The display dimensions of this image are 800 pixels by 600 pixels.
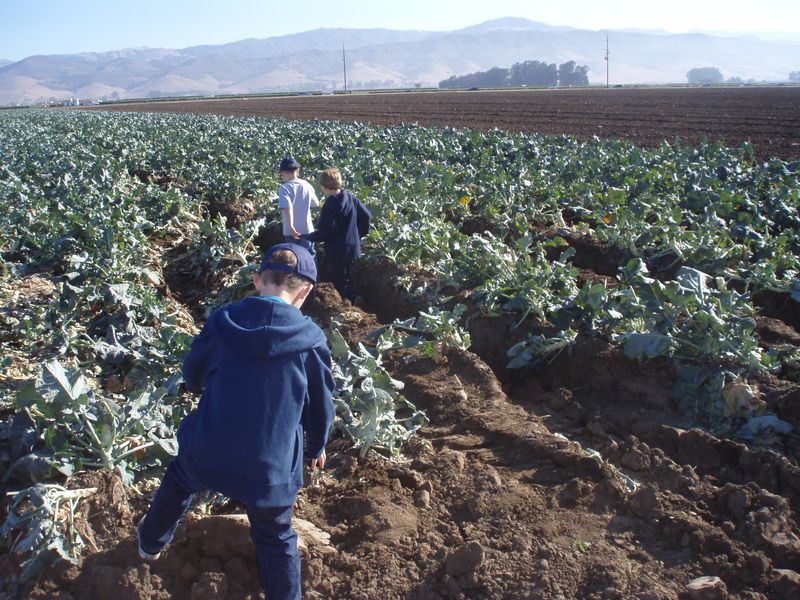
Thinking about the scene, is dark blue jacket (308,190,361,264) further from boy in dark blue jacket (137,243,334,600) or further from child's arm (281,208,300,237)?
boy in dark blue jacket (137,243,334,600)

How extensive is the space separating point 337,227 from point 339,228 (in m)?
0.03

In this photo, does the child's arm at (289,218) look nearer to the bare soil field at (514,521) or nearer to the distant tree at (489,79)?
the bare soil field at (514,521)

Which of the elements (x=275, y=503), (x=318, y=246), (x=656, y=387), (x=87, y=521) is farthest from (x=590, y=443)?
(x=318, y=246)

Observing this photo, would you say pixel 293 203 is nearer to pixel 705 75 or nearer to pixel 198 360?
pixel 198 360

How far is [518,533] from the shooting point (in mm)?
3273

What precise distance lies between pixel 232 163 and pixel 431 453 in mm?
11136

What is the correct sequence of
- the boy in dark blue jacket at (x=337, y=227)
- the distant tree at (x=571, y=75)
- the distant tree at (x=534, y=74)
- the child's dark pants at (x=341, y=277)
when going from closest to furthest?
the boy in dark blue jacket at (x=337, y=227) → the child's dark pants at (x=341, y=277) → the distant tree at (x=534, y=74) → the distant tree at (x=571, y=75)

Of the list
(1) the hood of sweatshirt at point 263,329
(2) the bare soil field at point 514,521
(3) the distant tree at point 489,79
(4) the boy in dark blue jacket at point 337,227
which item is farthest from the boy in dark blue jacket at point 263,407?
(3) the distant tree at point 489,79

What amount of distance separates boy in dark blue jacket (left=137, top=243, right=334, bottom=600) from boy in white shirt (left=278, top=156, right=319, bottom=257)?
4.06 metres

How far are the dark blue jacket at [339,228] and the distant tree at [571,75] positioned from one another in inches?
4250

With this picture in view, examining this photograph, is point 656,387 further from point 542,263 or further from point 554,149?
point 554,149

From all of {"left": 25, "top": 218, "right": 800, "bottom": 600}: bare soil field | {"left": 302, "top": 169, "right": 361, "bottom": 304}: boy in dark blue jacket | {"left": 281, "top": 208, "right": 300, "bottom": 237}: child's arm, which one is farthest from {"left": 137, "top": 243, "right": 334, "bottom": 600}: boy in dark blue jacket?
{"left": 281, "top": 208, "right": 300, "bottom": 237}: child's arm

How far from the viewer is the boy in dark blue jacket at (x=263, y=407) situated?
8.79ft

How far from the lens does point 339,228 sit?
6.84 m
